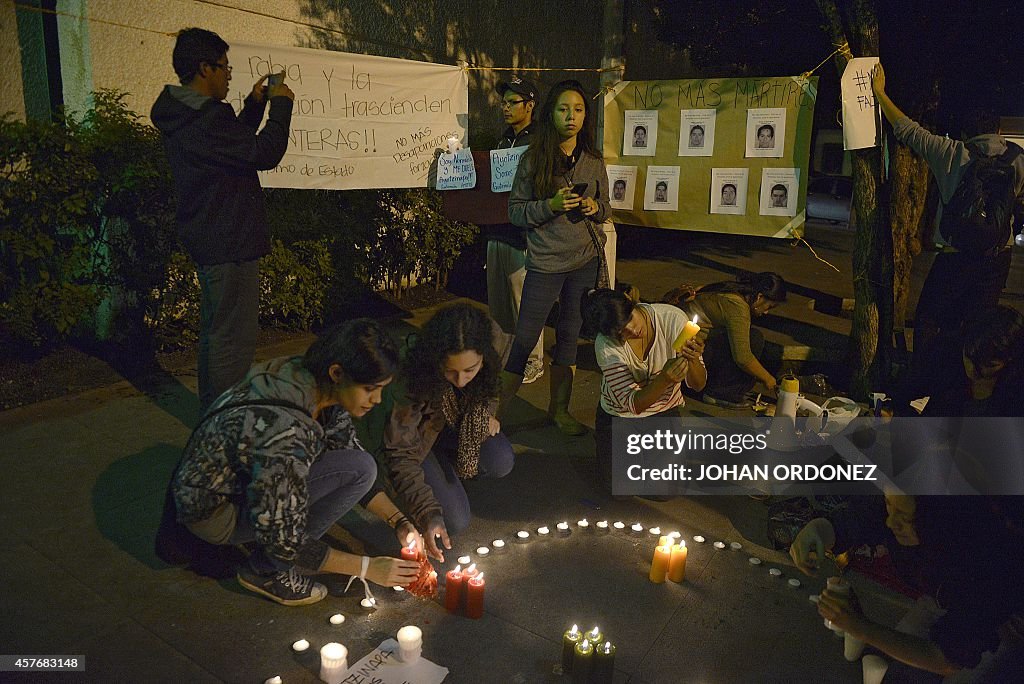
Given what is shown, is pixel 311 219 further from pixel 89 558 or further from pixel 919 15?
pixel 919 15

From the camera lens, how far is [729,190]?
223 inches

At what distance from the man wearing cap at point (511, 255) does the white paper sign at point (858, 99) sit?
6.18 feet

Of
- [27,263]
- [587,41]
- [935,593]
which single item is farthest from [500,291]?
[587,41]

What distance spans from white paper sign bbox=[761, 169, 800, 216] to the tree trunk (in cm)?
52

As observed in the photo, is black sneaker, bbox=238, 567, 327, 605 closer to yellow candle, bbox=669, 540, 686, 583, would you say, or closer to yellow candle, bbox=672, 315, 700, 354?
yellow candle, bbox=669, 540, 686, 583

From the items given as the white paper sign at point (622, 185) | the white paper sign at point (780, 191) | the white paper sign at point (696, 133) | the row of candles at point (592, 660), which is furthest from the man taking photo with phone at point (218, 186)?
the white paper sign at point (780, 191)

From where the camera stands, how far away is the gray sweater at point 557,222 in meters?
4.88

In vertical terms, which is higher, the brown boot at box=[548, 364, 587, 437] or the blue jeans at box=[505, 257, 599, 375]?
the blue jeans at box=[505, 257, 599, 375]

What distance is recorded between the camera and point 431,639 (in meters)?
3.03

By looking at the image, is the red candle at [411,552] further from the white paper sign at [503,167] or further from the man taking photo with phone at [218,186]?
the white paper sign at [503,167]

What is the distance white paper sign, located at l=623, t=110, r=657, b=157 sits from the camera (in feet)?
19.1

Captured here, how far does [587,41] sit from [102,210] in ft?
27.1

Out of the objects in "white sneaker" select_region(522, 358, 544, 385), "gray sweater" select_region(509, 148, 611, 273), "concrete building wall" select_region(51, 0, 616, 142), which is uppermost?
"concrete building wall" select_region(51, 0, 616, 142)

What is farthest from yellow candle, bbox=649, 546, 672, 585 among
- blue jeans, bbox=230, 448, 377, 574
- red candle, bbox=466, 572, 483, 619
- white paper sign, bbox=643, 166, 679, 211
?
white paper sign, bbox=643, 166, 679, 211
